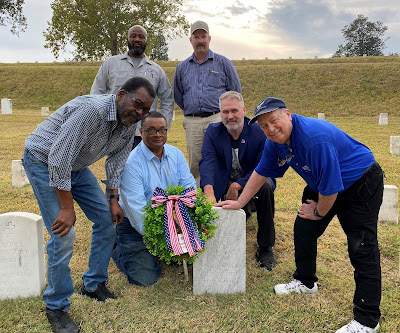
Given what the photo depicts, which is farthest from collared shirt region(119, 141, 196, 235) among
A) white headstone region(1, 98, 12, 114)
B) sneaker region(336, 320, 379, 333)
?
white headstone region(1, 98, 12, 114)

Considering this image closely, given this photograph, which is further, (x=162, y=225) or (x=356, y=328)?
(x=162, y=225)

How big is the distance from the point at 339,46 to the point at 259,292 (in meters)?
64.0

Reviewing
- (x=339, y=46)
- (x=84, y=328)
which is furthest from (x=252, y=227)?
(x=339, y=46)

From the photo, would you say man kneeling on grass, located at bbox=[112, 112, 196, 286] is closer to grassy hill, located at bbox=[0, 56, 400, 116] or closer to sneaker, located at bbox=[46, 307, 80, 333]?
sneaker, located at bbox=[46, 307, 80, 333]

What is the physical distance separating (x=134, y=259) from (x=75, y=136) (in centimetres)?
157

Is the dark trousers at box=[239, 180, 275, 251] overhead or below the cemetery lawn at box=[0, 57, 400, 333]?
overhead

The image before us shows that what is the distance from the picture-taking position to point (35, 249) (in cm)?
319

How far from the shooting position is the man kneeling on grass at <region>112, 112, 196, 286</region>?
353 cm

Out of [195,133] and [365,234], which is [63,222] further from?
[195,133]

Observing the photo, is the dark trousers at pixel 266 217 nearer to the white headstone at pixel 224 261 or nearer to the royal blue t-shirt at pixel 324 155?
the white headstone at pixel 224 261

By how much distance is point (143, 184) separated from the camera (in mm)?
3654

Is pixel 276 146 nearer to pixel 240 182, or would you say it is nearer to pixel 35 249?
pixel 240 182

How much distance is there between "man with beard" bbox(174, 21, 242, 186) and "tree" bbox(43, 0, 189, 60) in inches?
965

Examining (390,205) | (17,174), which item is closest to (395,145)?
(390,205)
